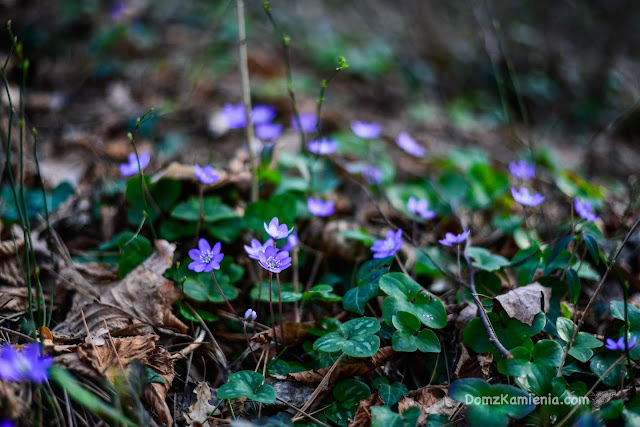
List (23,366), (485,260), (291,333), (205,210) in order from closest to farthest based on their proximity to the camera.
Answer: (23,366) < (291,333) < (485,260) < (205,210)

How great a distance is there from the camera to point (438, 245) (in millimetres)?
2057

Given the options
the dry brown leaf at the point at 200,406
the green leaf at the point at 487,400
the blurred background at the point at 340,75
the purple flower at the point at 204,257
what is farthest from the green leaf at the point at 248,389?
the blurred background at the point at 340,75

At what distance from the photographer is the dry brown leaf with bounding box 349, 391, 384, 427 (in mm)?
1286

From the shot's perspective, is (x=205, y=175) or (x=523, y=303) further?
(x=205, y=175)

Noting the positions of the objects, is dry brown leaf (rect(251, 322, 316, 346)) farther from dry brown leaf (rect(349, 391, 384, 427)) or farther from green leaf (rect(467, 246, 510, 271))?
green leaf (rect(467, 246, 510, 271))

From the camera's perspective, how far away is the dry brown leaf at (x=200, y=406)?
1300mm

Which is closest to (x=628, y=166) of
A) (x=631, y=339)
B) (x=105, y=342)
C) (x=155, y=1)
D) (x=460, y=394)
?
(x=631, y=339)

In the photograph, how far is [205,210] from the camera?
1.84 metres

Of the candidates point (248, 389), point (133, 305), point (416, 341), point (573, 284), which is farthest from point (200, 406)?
point (573, 284)

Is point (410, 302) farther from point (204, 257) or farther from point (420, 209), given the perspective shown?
point (204, 257)

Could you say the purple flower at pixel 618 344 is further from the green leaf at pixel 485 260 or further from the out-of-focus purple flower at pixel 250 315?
the out-of-focus purple flower at pixel 250 315

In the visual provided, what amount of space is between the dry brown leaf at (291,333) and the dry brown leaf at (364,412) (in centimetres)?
30

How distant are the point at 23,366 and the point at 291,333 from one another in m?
0.76

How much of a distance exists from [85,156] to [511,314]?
7.66 feet
